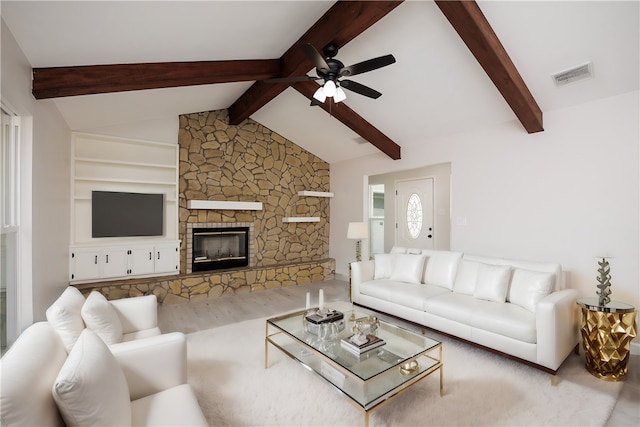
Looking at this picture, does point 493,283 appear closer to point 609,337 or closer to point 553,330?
point 553,330

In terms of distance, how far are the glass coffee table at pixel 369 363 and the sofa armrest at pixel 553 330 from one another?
0.89 m

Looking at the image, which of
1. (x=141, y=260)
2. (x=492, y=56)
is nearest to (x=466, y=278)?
(x=492, y=56)

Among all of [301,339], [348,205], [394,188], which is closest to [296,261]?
[348,205]

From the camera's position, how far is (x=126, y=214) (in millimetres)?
4535

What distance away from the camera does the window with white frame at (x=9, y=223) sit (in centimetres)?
209

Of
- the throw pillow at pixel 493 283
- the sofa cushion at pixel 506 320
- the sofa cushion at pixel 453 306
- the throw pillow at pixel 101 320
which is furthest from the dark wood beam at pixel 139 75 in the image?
the sofa cushion at pixel 506 320

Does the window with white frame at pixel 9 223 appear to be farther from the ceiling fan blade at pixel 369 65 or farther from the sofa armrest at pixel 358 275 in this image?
the sofa armrest at pixel 358 275

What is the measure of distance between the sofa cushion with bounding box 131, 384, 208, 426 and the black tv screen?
139 inches

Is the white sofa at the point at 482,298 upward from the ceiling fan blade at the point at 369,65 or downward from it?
downward

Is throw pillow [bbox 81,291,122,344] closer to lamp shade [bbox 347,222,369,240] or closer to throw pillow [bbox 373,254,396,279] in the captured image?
throw pillow [bbox 373,254,396,279]

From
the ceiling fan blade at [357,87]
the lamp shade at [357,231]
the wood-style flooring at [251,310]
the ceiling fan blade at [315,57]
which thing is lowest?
the wood-style flooring at [251,310]

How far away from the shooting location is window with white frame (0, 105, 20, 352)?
209 cm

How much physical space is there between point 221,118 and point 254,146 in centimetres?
76

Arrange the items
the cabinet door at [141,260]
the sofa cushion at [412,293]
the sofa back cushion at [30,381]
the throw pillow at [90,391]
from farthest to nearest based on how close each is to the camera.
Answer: the cabinet door at [141,260] < the sofa cushion at [412,293] < the throw pillow at [90,391] < the sofa back cushion at [30,381]
